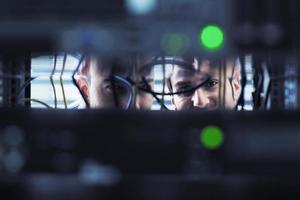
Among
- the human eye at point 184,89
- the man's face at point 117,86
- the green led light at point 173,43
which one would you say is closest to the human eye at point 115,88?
the man's face at point 117,86

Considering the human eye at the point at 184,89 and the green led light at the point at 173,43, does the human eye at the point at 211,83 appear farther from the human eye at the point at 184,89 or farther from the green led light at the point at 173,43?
the green led light at the point at 173,43

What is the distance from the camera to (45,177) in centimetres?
59

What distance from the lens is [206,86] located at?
0.82m

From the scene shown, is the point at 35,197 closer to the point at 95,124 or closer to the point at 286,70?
the point at 95,124

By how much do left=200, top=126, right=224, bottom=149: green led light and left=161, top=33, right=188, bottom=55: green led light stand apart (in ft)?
0.32

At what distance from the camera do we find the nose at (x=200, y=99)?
2.81 feet

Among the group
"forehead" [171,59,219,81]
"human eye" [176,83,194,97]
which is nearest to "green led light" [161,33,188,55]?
"forehead" [171,59,219,81]

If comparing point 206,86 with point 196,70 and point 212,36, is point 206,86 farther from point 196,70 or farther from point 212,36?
point 212,36

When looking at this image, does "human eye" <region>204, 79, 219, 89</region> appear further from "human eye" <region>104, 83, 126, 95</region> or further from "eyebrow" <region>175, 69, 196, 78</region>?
"human eye" <region>104, 83, 126, 95</region>

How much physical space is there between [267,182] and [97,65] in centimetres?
28

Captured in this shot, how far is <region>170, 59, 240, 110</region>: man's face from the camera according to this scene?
73 cm

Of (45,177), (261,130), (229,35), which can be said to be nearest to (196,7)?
(229,35)

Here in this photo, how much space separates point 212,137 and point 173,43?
0.12 meters

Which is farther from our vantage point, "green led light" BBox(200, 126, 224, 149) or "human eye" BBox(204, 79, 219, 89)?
"human eye" BBox(204, 79, 219, 89)
